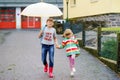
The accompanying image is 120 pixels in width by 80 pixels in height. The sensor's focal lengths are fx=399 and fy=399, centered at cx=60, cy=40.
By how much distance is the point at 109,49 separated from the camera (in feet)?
44.1

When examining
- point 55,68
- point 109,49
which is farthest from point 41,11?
point 109,49

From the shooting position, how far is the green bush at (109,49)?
12.6 meters

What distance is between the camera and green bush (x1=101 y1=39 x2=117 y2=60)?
12.6 meters

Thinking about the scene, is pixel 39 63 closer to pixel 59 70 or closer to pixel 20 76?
pixel 59 70

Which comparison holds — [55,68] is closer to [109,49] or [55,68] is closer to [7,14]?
[109,49]

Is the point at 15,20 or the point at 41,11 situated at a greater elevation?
the point at 41,11

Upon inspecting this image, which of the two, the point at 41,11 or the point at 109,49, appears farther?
the point at 109,49

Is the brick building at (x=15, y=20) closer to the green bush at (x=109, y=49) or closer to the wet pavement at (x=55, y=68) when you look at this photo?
the wet pavement at (x=55, y=68)

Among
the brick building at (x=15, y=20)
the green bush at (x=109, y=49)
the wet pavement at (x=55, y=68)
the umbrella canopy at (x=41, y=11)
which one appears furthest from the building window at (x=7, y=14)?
the umbrella canopy at (x=41, y=11)

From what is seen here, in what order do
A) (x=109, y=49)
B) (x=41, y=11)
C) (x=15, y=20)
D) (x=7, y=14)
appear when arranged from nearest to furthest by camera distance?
(x=41, y=11), (x=109, y=49), (x=15, y=20), (x=7, y=14)

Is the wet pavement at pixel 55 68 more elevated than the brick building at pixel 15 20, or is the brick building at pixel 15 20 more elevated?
the brick building at pixel 15 20

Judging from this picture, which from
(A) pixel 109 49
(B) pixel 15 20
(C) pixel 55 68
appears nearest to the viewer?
(C) pixel 55 68

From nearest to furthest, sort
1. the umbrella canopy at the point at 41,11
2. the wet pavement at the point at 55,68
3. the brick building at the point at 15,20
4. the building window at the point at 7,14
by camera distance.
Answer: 1. the wet pavement at the point at 55,68
2. the umbrella canopy at the point at 41,11
3. the brick building at the point at 15,20
4. the building window at the point at 7,14

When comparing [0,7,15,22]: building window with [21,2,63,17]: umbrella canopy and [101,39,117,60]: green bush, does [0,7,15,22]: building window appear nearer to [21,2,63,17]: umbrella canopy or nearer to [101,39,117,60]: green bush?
[101,39,117,60]: green bush
